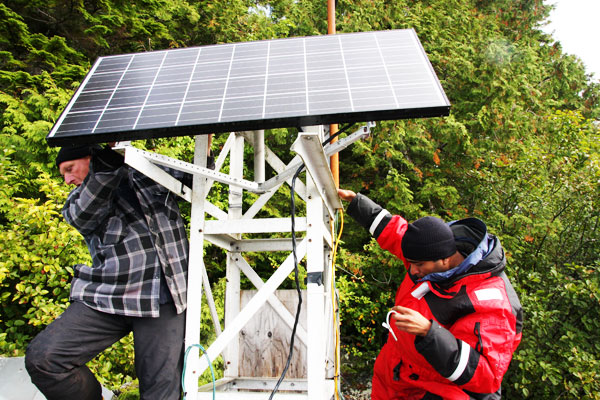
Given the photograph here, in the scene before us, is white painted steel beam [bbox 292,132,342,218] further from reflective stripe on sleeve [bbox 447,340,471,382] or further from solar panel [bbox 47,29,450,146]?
reflective stripe on sleeve [bbox 447,340,471,382]

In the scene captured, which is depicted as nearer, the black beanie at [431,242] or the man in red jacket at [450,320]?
the man in red jacket at [450,320]

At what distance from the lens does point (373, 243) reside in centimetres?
774

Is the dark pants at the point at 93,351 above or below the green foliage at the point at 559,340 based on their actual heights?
above

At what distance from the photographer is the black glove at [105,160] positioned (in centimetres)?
236

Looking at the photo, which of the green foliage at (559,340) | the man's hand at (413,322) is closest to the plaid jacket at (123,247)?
the man's hand at (413,322)

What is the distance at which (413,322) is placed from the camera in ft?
6.81

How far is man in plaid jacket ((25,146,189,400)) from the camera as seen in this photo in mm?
2180

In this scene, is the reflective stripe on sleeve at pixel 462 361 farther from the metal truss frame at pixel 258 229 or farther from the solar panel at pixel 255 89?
the solar panel at pixel 255 89

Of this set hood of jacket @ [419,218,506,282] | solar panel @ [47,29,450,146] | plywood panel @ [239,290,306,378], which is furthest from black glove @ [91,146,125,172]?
hood of jacket @ [419,218,506,282]

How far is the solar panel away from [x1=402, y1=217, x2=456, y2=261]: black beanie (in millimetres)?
674

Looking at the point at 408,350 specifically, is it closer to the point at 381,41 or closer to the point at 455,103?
the point at 381,41

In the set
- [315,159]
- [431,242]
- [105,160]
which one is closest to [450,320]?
[431,242]

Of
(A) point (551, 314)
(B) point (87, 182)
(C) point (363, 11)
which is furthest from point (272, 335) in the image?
(C) point (363, 11)

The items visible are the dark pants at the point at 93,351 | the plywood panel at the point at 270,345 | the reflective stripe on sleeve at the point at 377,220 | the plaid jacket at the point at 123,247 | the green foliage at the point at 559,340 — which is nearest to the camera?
the dark pants at the point at 93,351
